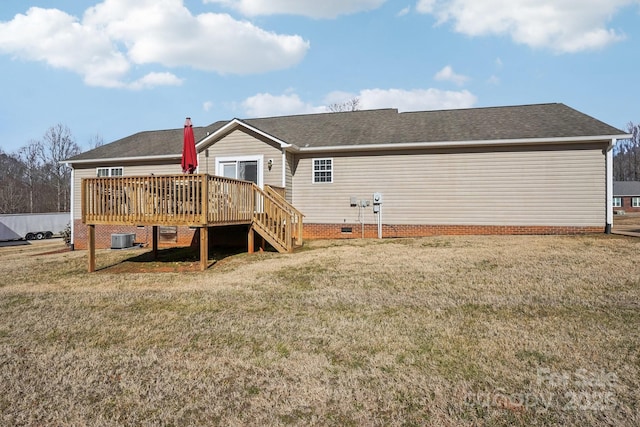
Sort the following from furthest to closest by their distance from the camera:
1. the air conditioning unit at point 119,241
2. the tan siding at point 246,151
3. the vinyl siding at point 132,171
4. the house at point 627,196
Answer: the house at point 627,196, the vinyl siding at point 132,171, the air conditioning unit at point 119,241, the tan siding at point 246,151

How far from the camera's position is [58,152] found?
44.2m

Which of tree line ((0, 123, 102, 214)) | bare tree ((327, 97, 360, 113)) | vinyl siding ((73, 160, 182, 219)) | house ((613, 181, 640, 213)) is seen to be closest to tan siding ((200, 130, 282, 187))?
vinyl siding ((73, 160, 182, 219))

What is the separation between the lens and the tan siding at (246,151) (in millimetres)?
13461

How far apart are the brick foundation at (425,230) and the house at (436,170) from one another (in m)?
0.03

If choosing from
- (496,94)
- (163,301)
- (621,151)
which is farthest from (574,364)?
(621,151)

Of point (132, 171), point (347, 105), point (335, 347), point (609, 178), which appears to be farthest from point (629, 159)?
point (335, 347)

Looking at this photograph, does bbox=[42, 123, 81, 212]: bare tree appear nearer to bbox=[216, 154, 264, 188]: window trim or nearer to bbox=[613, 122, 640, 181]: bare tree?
bbox=[216, 154, 264, 188]: window trim

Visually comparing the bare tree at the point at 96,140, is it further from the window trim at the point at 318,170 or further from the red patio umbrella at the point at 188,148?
the red patio umbrella at the point at 188,148

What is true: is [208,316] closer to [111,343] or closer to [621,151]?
[111,343]

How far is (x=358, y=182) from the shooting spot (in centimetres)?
1383

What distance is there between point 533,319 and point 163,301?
529cm

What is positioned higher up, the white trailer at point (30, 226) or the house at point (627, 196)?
the house at point (627, 196)

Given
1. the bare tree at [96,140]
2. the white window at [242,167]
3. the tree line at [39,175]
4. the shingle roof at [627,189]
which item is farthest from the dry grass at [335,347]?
the shingle roof at [627,189]

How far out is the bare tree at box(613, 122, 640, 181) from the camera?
198 ft
